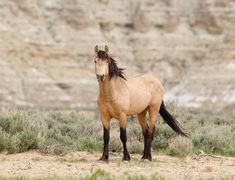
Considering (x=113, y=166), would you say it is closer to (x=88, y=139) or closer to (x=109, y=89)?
(x=109, y=89)

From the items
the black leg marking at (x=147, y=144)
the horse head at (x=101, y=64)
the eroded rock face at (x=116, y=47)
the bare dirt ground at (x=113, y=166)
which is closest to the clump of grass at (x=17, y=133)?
the bare dirt ground at (x=113, y=166)

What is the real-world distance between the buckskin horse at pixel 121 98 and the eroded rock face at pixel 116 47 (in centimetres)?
4804

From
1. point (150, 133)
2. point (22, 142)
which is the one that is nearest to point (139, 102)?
point (150, 133)

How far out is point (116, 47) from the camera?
7044cm

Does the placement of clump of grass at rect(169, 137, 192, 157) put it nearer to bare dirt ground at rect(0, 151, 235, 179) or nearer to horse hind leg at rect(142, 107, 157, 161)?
bare dirt ground at rect(0, 151, 235, 179)

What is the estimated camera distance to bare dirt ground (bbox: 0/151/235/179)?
876 cm

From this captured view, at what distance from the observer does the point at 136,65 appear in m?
70.1

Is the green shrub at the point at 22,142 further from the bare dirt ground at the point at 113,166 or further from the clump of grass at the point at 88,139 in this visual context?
the bare dirt ground at the point at 113,166

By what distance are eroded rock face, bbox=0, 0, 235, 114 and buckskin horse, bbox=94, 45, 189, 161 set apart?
4804cm

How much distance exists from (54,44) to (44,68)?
3227 millimetres

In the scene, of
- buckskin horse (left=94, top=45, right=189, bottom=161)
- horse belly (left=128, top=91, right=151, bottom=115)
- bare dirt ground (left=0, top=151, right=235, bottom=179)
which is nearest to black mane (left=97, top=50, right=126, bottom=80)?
buckskin horse (left=94, top=45, right=189, bottom=161)

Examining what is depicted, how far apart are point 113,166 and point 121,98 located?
3.89 ft

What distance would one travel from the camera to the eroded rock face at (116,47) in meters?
62.8

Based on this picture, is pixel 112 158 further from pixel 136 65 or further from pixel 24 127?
pixel 136 65
